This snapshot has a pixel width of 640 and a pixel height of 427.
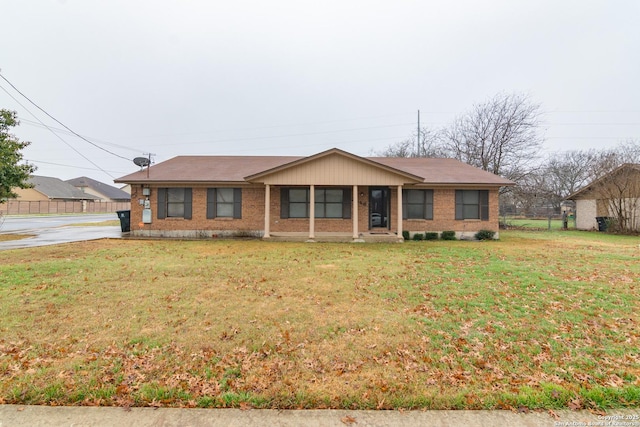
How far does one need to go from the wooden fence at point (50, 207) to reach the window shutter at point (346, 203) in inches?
1682

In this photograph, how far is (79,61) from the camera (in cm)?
2350

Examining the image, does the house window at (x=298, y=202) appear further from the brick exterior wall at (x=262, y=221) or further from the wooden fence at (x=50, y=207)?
the wooden fence at (x=50, y=207)

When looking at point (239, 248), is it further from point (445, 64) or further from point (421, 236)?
point (445, 64)

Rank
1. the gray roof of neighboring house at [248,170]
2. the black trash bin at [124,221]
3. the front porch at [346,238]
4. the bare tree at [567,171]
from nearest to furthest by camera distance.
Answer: the front porch at [346,238], the gray roof of neighboring house at [248,170], the black trash bin at [124,221], the bare tree at [567,171]

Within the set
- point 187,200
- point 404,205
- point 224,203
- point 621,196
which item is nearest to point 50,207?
point 187,200

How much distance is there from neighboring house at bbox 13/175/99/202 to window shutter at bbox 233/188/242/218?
165 feet

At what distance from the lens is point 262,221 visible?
1454cm

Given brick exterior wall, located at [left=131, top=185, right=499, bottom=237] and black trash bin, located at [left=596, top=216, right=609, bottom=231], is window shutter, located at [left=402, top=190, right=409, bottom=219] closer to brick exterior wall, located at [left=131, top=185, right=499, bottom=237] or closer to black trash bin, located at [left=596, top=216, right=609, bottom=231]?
brick exterior wall, located at [left=131, top=185, right=499, bottom=237]

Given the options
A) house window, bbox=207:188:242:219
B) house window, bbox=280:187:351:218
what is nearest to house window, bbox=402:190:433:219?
house window, bbox=280:187:351:218

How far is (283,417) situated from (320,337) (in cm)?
143

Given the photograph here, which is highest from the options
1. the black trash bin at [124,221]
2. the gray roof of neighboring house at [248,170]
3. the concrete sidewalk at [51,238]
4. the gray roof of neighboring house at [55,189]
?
the gray roof of neighboring house at [55,189]

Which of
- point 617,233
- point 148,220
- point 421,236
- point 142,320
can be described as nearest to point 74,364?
point 142,320

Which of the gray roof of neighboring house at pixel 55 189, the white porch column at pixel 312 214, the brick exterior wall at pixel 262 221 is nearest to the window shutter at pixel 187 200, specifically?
the brick exterior wall at pixel 262 221

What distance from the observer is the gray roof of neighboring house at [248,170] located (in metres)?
14.2
